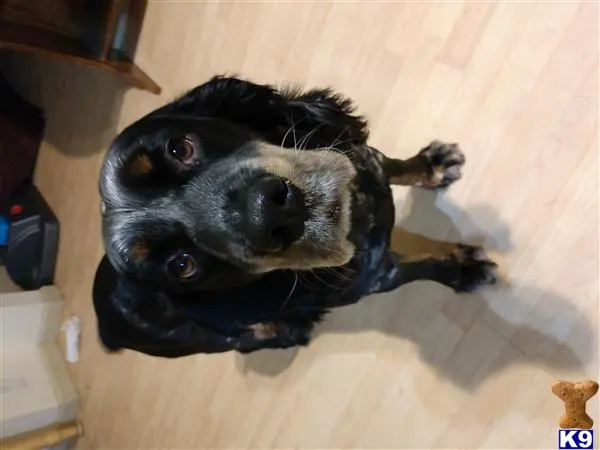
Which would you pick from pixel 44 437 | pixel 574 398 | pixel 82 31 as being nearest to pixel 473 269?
pixel 574 398

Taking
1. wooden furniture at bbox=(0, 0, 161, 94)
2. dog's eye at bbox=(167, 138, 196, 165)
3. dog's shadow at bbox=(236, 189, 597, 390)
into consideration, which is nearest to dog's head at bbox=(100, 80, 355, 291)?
dog's eye at bbox=(167, 138, 196, 165)

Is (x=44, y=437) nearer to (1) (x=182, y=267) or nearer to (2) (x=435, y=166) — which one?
(1) (x=182, y=267)

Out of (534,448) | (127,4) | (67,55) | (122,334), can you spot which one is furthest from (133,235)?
(127,4)

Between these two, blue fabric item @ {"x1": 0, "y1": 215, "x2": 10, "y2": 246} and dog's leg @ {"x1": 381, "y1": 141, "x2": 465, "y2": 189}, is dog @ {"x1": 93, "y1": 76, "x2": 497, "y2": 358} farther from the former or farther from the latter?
blue fabric item @ {"x1": 0, "y1": 215, "x2": 10, "y2": 246}

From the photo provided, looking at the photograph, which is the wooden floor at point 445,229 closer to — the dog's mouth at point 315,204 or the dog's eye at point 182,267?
the dog's mouth at point 315,204

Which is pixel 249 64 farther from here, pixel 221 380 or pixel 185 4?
pixel 221 380

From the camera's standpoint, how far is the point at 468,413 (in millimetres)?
2598

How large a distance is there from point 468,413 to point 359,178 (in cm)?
110

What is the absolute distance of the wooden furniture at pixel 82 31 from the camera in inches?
134

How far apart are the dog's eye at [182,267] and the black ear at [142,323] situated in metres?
0.30

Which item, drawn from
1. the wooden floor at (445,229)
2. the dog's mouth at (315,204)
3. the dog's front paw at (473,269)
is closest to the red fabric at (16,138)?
the wooden floor at (445,229)

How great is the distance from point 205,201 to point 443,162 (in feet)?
3.66

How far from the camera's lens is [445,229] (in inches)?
104

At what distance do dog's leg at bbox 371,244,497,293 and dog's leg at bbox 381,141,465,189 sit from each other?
0.28m
